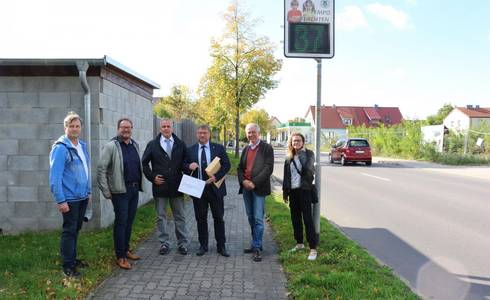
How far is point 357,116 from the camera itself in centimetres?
8212

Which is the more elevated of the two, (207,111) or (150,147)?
(207,111)

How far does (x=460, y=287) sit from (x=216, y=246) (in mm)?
3203

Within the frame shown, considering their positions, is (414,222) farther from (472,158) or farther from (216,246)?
(472,158)

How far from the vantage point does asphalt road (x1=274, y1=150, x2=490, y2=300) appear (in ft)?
16.7

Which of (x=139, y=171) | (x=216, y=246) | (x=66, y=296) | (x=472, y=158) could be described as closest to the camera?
(x=66, y=296)

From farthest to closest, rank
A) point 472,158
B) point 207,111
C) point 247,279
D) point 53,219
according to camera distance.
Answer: point 207,111 → point 472,158 → point 53,219 → point 247,279

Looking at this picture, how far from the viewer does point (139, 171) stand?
5371 millimetres

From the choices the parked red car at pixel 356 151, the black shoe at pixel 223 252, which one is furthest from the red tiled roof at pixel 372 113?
the black shoe at pixel 223 252

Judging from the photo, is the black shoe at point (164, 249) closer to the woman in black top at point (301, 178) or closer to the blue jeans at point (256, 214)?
the blue jeans at point (256, 214)

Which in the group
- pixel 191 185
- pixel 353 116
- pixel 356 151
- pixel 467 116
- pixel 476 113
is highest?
pixel 476 113

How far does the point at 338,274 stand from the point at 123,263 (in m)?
2.55

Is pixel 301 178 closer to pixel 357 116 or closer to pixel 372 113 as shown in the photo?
pixel 357 116

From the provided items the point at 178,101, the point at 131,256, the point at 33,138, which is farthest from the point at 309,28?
the point at 178,101

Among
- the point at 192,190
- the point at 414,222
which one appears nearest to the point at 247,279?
the point at 192,190
